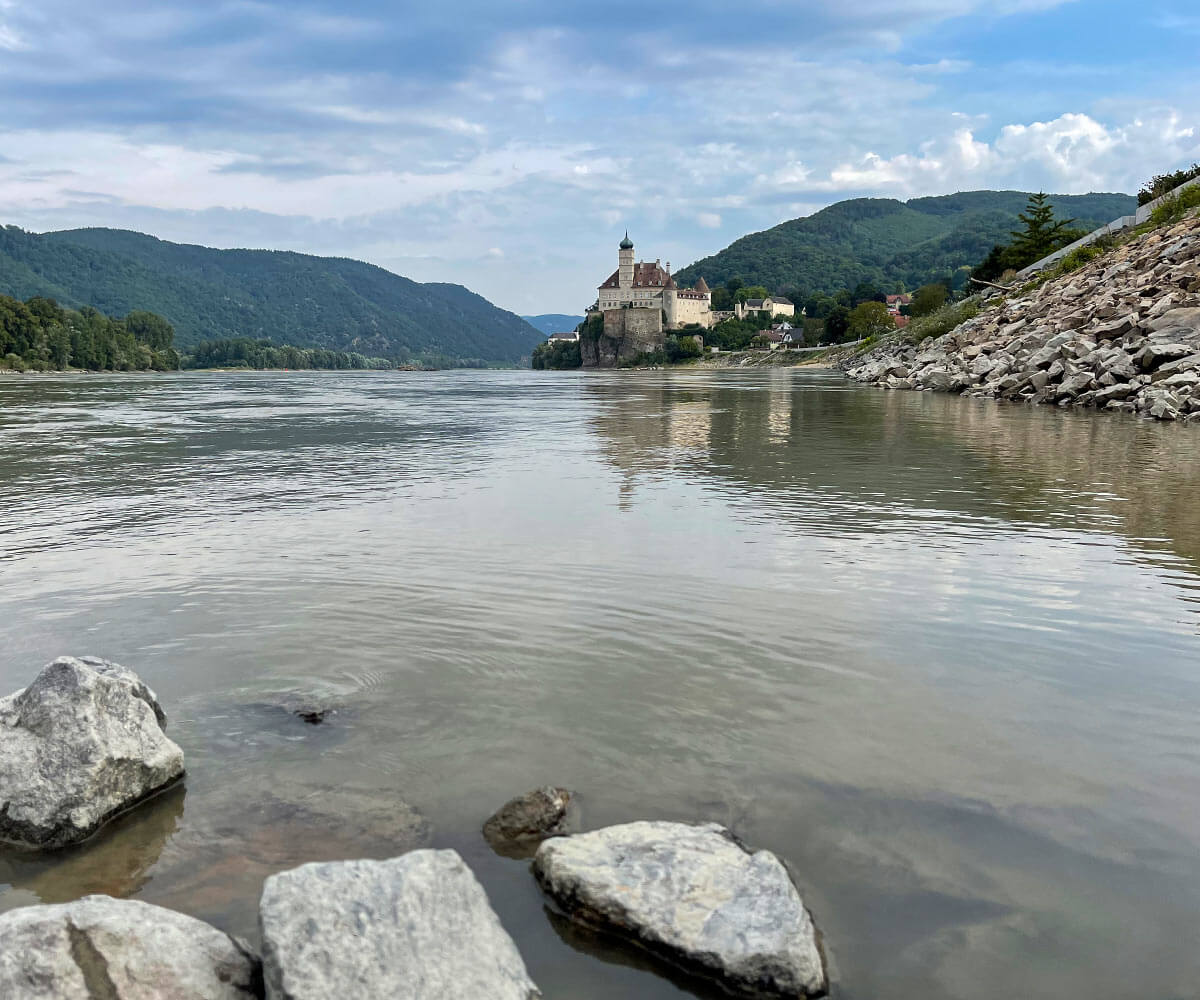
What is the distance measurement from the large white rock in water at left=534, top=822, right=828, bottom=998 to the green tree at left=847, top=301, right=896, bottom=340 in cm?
13496

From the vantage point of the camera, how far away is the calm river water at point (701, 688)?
4.05m

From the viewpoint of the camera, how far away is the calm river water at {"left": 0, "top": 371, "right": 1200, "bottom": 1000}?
4.05 metres

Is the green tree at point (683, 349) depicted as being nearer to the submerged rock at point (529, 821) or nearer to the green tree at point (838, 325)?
the green tree at point (838, 325)

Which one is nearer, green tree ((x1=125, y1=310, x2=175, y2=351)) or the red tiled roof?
green tree ((x1=125, y1=310, x2=175, y2=351))

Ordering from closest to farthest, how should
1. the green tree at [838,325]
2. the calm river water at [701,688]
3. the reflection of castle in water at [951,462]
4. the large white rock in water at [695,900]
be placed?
the large white rock in water at [695,900], the calm river water at [701,688], the reflection of castle in water at [951,462], the green tree at [838,325]

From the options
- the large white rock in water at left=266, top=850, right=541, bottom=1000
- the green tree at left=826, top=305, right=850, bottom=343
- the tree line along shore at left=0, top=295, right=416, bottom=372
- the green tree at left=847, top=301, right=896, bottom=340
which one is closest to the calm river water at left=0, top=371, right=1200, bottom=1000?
the large white rock in water at left=266, top=850, right=541, bottom=1000

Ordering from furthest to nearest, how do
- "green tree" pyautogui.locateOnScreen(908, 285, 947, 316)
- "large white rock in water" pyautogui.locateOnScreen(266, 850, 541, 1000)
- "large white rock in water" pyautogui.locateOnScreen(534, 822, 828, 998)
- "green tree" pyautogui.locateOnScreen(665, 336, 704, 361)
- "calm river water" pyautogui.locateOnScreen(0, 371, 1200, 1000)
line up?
"green tree" pyautogui.locateOnScreen(665, 336, 704, 361)
"green tree" pyautogui.locateOnScreen(908, 285, 947, 316)
"calm river water" pyautogui.locateOnScreen(0, 371, 1200, 1000)
"large white rock in water" pyautogui.locateOnScreen(534, 822, 828, 998)
"large white rock in water" pyautogui.locateOnScreen(266, 850, 541, 1000)

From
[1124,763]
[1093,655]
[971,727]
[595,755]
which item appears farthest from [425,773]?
[1093,655]

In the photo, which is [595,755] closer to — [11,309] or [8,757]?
[8,757]

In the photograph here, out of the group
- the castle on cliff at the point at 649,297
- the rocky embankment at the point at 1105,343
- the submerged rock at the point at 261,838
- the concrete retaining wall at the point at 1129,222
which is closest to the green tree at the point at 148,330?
the castle on cliff at the point at 649,297

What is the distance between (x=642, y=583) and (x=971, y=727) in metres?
4.11

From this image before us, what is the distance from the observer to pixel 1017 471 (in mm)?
17125

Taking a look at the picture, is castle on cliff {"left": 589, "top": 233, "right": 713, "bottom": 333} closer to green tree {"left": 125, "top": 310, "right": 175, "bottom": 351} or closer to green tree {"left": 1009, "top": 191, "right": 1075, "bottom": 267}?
green tree {"left": 125, "top": 310, "right": 175, "bottom": 351}

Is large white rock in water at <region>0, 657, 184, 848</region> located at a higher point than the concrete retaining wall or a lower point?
lower
